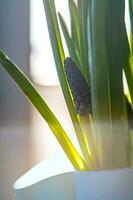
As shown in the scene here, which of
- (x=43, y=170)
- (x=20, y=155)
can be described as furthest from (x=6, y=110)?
(x=43, y=170)

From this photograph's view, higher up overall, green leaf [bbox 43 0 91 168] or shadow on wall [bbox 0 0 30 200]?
green leaf [bbox 43 0 91 168]

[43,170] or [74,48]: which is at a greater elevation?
[74,48]

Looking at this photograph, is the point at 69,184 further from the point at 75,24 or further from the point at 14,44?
the point at 14,44

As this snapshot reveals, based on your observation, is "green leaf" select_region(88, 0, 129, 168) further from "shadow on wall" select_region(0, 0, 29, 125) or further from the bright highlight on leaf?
"shadow on wall" select_region(0, 0, 29, 125)

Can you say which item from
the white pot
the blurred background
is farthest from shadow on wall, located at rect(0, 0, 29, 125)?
the white pot

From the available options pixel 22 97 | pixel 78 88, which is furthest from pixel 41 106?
pixel 22 97

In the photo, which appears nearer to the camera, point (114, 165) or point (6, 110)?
point (114, 165)

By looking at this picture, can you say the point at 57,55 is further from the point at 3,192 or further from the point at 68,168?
the point at 3,192
